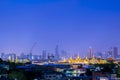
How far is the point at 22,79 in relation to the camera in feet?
88.6

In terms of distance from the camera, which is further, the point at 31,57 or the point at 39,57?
the point at 39,57

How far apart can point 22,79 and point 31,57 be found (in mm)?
100425

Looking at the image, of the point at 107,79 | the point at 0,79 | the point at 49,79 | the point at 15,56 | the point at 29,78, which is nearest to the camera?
the point at 107,79

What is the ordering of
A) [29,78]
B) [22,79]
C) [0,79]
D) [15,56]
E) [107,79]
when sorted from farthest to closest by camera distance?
1. [15,56]
2. [29,78]
3. [22,79]
4. [0,79]
5. [107,79]

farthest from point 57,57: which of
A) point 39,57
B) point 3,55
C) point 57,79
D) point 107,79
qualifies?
point 107,79

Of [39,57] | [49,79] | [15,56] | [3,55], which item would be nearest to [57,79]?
[49,79]

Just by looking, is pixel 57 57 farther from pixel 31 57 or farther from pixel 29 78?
pixel 29 78

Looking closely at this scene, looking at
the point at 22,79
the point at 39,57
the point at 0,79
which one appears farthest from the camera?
the point at 39,57

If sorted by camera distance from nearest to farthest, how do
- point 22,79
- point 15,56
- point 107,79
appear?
point 107,79, point 22,79, point 15,56

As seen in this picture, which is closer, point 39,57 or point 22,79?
point 22,79

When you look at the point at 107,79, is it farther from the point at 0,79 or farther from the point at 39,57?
the point at 39,57

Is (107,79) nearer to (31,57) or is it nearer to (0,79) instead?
(0,79)

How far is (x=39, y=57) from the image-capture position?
136 m

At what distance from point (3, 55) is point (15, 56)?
14.0 m
